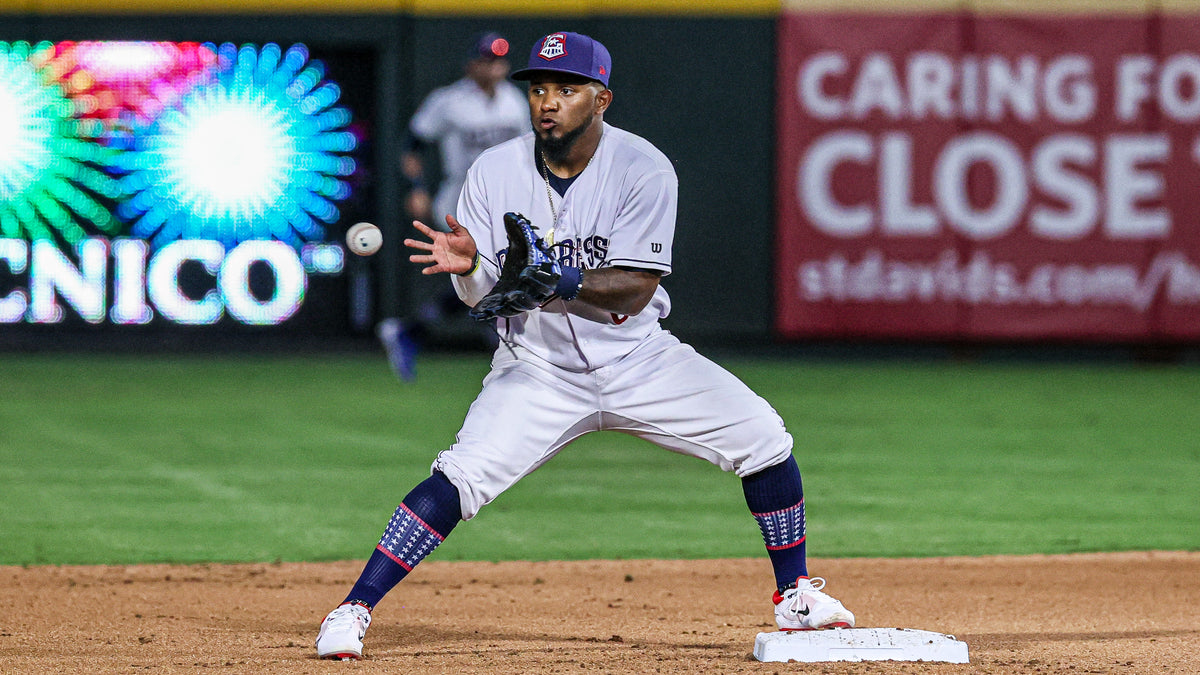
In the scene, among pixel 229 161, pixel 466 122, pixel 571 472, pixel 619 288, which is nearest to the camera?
pixel 619 288

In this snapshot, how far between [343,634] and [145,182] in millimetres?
10179

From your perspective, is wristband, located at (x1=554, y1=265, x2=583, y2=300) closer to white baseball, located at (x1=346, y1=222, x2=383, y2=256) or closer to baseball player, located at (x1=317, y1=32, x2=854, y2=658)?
baseball player, located at (x1=317, y1=32, x2=854, y2=658)

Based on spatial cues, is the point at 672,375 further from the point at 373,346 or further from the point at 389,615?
the point at 373,346

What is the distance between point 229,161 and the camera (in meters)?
13.9

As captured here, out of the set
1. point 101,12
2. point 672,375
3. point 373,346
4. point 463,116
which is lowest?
point 373,346

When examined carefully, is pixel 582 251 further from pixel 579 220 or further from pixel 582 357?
pixel 582 357

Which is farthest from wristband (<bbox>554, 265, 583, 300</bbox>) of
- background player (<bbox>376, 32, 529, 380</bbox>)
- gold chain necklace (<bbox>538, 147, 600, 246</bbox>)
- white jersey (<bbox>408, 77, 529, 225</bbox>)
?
white jersey (<bbox>408, 77, 529, 225</bbox>)

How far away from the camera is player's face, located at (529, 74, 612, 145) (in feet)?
15.3

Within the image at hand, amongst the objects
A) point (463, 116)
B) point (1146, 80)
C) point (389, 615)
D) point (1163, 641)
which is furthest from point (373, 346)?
point (1163, 641)

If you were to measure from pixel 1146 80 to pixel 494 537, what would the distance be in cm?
891

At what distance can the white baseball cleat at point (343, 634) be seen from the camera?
14.5 feet

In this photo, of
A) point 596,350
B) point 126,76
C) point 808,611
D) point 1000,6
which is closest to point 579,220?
point 596,350

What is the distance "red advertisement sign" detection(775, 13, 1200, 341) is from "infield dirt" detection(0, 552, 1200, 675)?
7.50 m

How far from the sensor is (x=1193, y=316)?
13.8m
